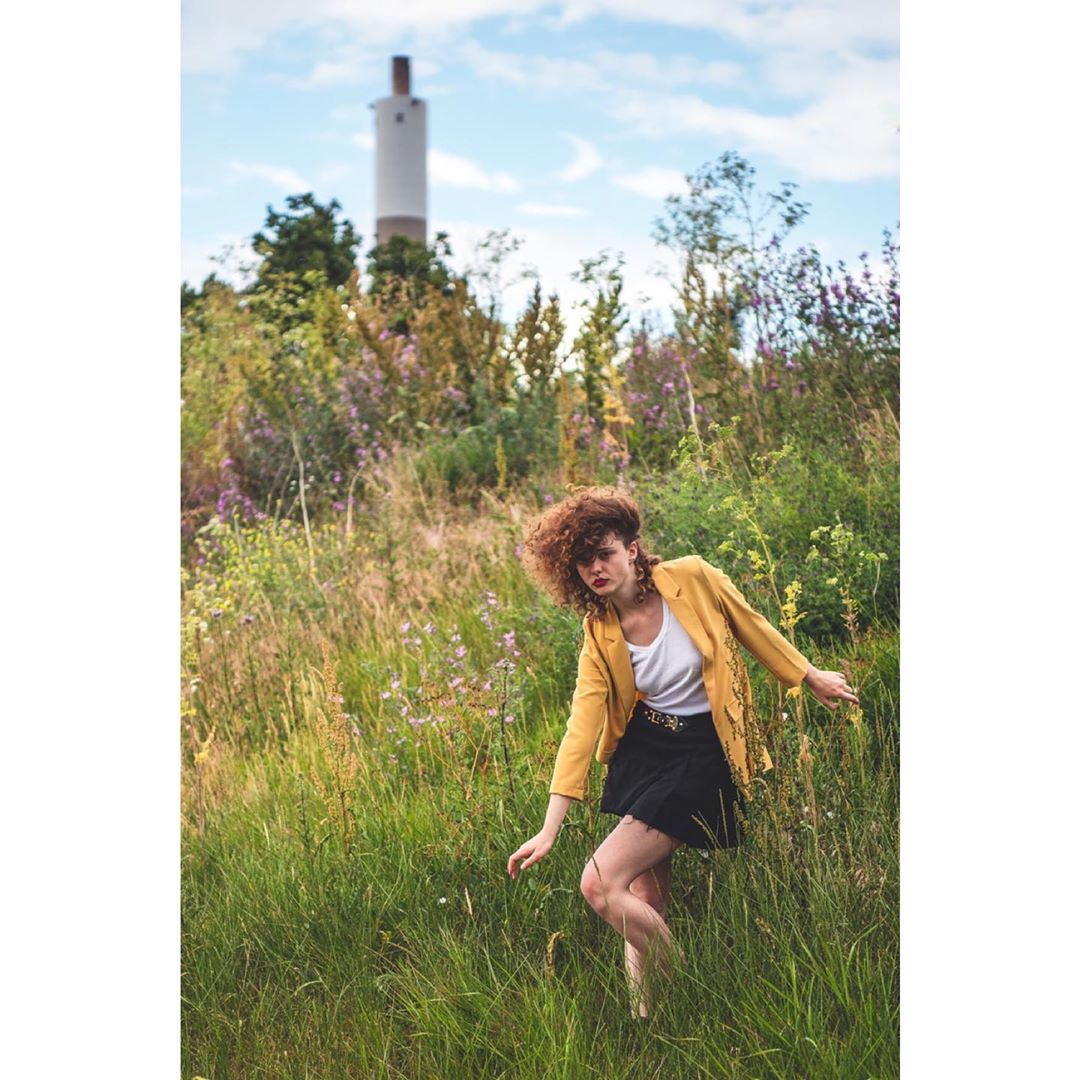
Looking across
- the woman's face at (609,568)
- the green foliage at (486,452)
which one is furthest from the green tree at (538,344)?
the woman's face at (609,568)

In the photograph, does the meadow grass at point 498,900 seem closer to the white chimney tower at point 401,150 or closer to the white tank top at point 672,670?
the white tank top at point 672,670

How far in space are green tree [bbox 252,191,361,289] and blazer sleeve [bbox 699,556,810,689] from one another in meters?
5.03

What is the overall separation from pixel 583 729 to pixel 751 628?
439mm

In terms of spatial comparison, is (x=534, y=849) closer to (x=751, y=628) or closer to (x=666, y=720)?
(x=666, y=720)

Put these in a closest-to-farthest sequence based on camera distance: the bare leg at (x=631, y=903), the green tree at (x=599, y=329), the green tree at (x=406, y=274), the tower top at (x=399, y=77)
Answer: the bare leg at (x=631, y=903) → the tower top at (x=399, y=77) → the green tree at (x=599, y=329) → the green tree at (x=406, y=274)

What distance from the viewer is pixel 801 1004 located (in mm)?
2100

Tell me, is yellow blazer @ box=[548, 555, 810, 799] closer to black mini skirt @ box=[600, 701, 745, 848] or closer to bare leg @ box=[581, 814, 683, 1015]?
black mini skirt @ box=[600, 701, 745, 848]

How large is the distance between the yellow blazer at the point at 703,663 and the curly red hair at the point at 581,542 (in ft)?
0.15

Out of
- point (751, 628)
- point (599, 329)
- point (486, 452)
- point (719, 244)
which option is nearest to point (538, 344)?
point (486, 452)

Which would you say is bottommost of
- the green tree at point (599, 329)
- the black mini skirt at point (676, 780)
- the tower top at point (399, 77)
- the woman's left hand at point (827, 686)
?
the black mini skirt at point (676, 780)

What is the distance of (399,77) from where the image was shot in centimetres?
301

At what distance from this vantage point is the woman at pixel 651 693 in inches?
92.4
